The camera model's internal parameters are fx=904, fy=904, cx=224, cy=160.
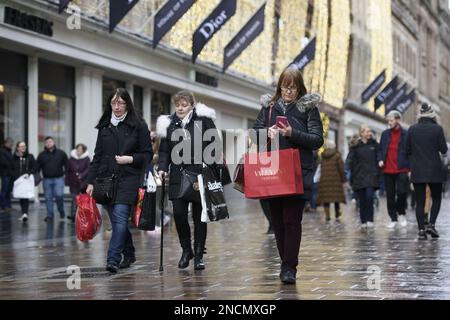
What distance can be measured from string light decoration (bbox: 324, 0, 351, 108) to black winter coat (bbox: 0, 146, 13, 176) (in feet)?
90.5

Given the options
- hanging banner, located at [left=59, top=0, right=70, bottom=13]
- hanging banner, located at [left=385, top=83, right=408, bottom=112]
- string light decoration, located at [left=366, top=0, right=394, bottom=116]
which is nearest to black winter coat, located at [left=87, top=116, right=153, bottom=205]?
hanging banner, located at [left=59, top=0, right=70, bottom=13]

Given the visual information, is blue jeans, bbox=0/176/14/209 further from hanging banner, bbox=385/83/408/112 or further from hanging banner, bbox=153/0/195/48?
hanging banner, bbox=385/83/408/112

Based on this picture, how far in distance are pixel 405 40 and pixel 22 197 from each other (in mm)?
58157

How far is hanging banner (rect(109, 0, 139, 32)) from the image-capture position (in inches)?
810

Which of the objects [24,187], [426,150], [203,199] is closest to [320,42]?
[24,187]

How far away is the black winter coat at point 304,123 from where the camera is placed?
750 centimetres

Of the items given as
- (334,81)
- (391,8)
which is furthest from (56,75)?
(391,8)

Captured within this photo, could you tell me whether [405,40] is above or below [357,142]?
above

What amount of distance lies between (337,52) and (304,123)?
132 ft

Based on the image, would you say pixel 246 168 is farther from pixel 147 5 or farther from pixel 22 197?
pixel 147 5

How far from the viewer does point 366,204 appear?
15.6m

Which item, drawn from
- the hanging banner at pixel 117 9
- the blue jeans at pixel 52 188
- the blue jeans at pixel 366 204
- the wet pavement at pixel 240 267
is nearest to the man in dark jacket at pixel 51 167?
the blue jeans at pixel 52 188

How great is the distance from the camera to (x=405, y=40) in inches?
2844

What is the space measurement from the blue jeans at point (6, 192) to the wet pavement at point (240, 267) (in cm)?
495
